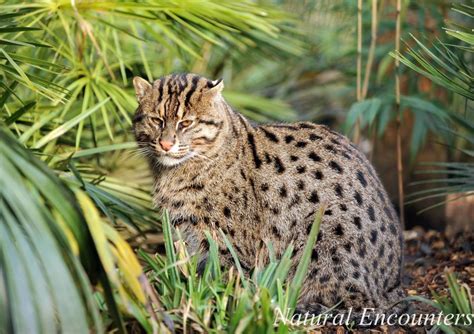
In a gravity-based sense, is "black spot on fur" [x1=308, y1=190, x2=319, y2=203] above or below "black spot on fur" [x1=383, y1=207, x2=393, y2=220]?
above

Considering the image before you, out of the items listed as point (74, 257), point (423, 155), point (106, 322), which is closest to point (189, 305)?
point (106, 322)

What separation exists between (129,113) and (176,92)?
112 centimetres

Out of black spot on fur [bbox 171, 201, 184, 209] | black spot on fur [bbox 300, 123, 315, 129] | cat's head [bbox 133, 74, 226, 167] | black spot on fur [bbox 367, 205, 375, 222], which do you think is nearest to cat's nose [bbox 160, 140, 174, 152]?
cat's head [bbox 133, 74, 226, 167]

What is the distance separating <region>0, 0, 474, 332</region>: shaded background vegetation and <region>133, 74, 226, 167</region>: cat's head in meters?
0.16

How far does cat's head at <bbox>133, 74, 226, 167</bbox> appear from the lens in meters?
4.57

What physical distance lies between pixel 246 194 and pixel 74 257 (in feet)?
5.91

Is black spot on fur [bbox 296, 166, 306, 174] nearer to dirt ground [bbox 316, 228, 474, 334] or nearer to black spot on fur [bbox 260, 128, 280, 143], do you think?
black spot on fur [bbox 260, 128, 280, 143]

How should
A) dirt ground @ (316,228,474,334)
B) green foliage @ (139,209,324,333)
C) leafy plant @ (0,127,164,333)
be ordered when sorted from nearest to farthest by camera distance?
leafy plant @ (0,127,164,333) < green foliage @ (139,209,324,333) < dirt ground @ (316,228,474,334)

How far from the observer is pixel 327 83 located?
29.7 ft

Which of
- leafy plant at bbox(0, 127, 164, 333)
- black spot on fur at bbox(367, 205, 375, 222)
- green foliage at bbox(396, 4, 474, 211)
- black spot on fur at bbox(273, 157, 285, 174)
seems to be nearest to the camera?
leafy plant at bbox(0, 127, 164, 333)

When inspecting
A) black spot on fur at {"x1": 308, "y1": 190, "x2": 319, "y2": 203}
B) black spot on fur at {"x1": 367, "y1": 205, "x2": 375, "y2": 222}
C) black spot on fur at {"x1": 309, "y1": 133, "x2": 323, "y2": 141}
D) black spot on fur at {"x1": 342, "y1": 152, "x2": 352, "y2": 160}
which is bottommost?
black spot on fur at {"x1": 367, "y1": 205, "x2": 375, "y2": 222}

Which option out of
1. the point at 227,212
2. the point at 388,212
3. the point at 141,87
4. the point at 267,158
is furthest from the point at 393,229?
the point at 141,87

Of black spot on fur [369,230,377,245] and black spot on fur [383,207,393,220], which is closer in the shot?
black spot on fur [369,230,377,245]

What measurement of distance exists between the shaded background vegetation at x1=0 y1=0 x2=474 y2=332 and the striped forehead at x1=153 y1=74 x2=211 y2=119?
0.29m
